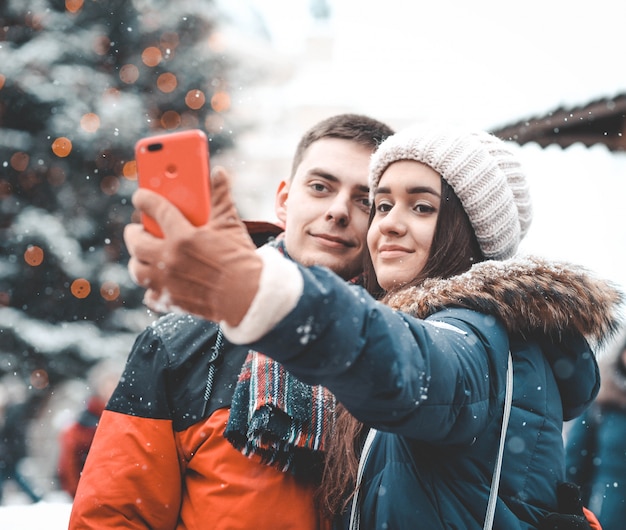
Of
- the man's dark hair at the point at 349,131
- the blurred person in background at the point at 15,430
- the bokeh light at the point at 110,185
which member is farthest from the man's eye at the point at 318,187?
the blurred person in background at the point at 15,430

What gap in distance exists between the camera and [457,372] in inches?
43.6

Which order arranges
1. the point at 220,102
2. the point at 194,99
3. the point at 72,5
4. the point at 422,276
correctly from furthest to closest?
the point at 220,102 < the point at 194,99 < the point at 72,5 < the point at 422,276

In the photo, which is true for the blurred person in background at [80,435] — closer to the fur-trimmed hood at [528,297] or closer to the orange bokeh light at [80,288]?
the orange bokeh light at [80,288]

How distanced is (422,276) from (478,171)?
378 mm

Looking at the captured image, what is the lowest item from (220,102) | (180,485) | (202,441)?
(180,485)

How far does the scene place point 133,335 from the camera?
19.8ft

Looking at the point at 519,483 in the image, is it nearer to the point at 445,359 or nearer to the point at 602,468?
the point at 445,359

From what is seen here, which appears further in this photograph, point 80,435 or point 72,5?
point 72,5

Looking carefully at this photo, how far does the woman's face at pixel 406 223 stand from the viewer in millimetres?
1746

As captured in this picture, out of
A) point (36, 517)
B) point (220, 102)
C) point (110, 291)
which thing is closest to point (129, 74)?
point (220, 102)

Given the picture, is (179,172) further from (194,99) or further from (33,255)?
(194,99)

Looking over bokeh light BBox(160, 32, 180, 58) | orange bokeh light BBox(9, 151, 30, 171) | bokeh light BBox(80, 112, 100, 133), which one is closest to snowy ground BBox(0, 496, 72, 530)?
orange bokeh light BBox(9, 151, 30, 171)

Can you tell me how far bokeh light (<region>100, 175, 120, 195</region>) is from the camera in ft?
19.6

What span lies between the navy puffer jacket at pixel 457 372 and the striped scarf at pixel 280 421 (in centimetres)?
27
